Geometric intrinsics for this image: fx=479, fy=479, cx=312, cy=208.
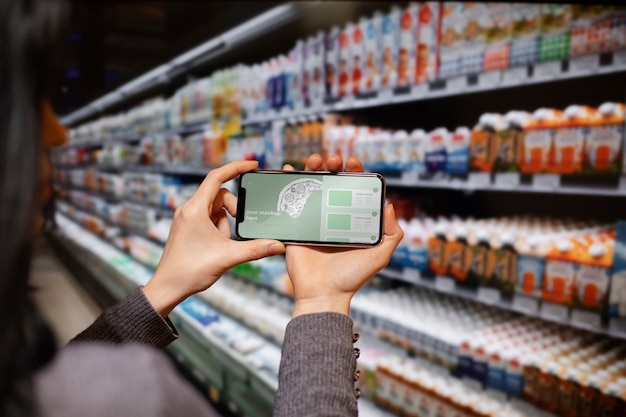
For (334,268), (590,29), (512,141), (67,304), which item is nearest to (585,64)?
(590,29)

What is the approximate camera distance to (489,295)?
1589mm

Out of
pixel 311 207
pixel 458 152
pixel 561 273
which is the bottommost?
pixel 561 273

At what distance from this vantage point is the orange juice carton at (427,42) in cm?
169

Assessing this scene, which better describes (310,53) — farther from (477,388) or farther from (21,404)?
(21,404)

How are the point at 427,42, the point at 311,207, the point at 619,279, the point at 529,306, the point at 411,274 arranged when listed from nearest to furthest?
the point at 311,207 → the point at 619,279 → the point at 529,306 → the point at 427,42 → the point at 411,274

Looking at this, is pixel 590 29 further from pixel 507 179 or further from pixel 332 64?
pixel 332 64

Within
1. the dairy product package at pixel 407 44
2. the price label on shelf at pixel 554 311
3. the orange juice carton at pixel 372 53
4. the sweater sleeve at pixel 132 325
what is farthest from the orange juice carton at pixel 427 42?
the sweater sleeve at pixel 132 325

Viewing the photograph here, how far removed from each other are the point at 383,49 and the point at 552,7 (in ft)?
2.13

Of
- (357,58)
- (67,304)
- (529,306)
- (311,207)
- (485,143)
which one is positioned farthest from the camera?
(67,304)

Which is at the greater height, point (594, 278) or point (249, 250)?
point (249, 250)

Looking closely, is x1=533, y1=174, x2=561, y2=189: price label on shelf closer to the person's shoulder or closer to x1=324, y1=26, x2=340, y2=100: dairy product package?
x1=324, y1=26, x2=340, y2=100: dairy product package

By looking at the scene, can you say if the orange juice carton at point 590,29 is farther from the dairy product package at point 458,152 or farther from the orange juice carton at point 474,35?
the dairy product package at point 458,152

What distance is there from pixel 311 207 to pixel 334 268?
157mm

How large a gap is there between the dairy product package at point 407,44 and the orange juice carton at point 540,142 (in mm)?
487
